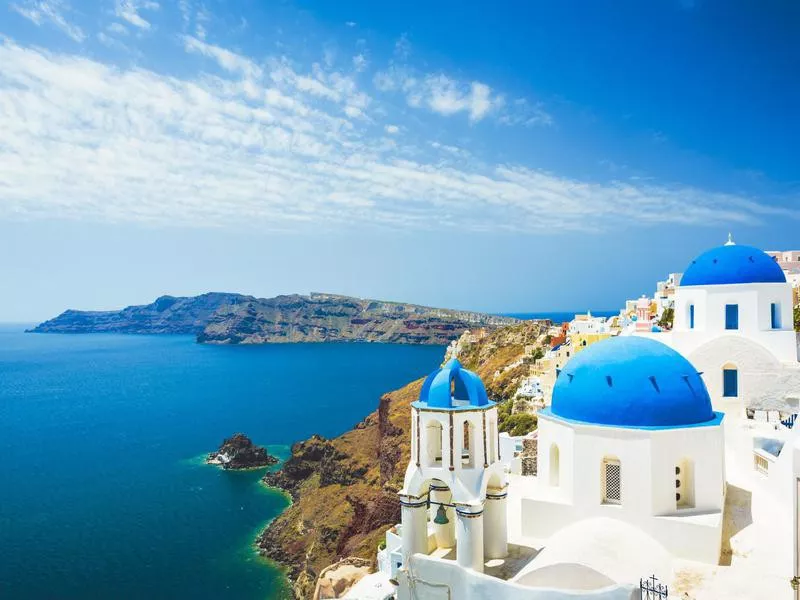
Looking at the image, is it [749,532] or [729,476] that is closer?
[749,532]

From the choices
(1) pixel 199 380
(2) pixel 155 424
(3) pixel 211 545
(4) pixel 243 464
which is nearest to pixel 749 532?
(3) pixel 211 545

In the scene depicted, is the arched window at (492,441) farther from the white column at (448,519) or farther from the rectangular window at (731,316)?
the rectangular window at (731,316)

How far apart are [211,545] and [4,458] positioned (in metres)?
31.4

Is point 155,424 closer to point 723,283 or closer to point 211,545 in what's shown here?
point 211,545

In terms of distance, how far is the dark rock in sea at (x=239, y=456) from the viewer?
50.8 metres

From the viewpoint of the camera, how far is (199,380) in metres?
104

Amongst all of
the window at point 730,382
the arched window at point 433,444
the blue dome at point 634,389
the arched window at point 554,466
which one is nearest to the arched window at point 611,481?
the blue dome at point 634,389

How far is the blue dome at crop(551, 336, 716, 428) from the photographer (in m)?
11.7

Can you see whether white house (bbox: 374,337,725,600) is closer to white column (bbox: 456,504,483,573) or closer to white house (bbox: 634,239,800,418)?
white column (bbox: 456,504,483,573)

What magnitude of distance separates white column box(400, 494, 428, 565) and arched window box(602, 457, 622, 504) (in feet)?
12.4

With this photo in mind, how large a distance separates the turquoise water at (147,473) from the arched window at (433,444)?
2221 centimetres

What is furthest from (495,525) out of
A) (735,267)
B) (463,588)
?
(735,267)

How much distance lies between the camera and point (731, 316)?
57.0 feet

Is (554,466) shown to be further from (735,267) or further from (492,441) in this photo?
(735,267)
